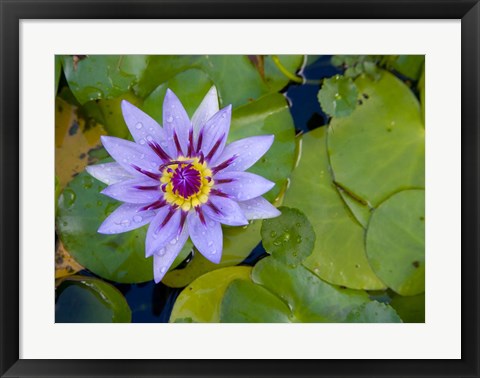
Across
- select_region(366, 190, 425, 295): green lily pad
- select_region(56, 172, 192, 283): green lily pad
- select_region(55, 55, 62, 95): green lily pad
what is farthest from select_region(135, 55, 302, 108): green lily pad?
select_region(366, 190, 425, 295): green lily pad

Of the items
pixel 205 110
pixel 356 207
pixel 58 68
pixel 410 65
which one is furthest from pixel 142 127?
pixel 410 65

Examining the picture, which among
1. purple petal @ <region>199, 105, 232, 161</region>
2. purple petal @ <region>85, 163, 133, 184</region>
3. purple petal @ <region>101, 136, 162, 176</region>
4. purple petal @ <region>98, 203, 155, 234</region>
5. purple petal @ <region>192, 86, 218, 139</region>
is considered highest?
purple petal @ <region>192, 86, 218, 139</region>

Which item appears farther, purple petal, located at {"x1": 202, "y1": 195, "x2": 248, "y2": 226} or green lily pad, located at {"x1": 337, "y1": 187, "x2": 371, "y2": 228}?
green lily pad, located at {"x1": 337, "y1": 187, "x2": 371, "y2": 228}

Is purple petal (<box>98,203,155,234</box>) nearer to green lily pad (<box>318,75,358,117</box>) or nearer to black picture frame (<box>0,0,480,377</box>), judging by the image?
black picture frame (<box>0,0,480,377</box>)

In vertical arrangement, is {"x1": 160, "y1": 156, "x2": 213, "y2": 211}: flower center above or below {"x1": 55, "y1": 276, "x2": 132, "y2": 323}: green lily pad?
above

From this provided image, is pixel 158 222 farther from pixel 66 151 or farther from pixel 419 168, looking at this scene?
pixel 419 168

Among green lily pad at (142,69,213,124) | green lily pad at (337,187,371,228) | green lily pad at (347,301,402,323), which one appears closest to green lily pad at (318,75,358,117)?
green lily pad at (337,187,371,228)

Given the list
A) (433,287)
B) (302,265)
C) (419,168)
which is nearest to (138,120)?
(302,265)
